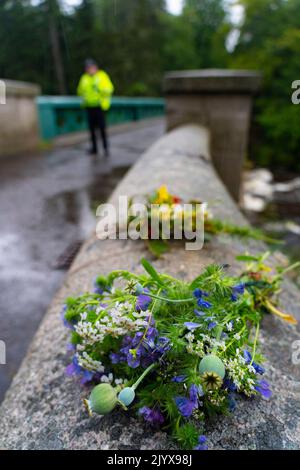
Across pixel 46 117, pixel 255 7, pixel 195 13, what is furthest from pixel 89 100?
pixel 195 13

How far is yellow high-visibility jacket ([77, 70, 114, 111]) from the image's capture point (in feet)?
21.5

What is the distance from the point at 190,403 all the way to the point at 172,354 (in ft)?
0.33

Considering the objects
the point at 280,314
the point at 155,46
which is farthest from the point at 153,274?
the point at 155,46

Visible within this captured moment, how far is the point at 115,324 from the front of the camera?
856mm

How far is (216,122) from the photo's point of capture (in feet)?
17.1

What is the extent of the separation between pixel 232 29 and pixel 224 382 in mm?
17186

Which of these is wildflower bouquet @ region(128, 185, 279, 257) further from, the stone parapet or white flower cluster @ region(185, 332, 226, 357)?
white flower cluster @ region(185, 332, 226, 357)

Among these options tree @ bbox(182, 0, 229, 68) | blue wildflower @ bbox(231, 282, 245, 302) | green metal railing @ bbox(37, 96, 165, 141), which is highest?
tree @ bbox(182, 0, 229, 68)

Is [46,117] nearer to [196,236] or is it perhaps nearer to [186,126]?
[186,126]

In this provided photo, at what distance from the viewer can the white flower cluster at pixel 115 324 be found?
2.75ft

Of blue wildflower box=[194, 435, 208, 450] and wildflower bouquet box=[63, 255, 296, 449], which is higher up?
wildflower bouquet box=[63, 255, 296, 449]

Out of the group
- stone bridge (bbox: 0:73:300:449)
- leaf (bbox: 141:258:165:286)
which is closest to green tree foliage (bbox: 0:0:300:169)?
stone bridge (bbox: 0:73:300:449)

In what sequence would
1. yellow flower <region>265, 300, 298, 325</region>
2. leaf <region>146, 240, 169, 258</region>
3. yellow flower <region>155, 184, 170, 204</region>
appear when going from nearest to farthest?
yellow flower <region>265, 300, 298, 325</region> → leaf <region>146, 240, 169, 258</region> → yellow flower <region>155, 184, 170, 204</region>

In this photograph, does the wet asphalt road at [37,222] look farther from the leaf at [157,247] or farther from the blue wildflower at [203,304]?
the blue wildflower at [203,304]
